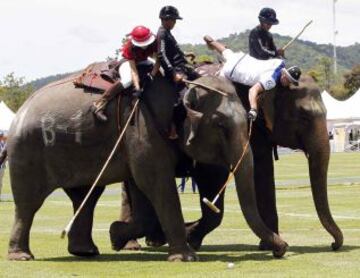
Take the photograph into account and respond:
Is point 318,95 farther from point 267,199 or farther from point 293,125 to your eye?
point 267,199

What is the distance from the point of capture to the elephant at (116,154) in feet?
52.9

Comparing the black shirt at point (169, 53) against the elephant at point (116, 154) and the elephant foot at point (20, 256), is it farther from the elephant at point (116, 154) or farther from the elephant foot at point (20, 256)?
the elephant foot at point (20, 256)

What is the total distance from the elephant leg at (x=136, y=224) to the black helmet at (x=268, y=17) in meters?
3.51

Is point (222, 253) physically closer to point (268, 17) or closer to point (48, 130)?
point (48, 130)

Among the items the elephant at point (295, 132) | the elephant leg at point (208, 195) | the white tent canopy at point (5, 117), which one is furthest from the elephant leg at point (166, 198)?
the white tent canopy at point (5, 117)

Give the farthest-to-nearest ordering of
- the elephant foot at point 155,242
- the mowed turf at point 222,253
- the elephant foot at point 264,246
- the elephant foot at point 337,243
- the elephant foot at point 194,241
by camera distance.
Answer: the elephant foot at point 155,242, the elephant foot at point 194,241, the elephant foot at point 337,243, the elephant foot at point 264,246, the mowed turf at point 222,253

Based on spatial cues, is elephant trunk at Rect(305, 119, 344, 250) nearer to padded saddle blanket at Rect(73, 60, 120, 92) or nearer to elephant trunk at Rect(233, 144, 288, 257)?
elephant trunk at Rect(233, 144, 288, 257)

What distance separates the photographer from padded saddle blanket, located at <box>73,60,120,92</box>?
1702 cm

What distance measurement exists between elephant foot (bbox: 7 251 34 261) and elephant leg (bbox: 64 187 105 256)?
2.83 feet

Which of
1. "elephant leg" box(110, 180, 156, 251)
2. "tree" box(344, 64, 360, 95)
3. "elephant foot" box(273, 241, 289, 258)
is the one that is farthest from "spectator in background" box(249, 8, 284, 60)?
"tree" box(344, 64, 360, 95)

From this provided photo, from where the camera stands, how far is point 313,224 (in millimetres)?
22141

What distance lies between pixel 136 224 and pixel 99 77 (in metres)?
2.46

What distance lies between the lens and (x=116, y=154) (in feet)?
55.0

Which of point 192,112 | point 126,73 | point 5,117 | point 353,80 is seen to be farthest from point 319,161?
point 353,80
